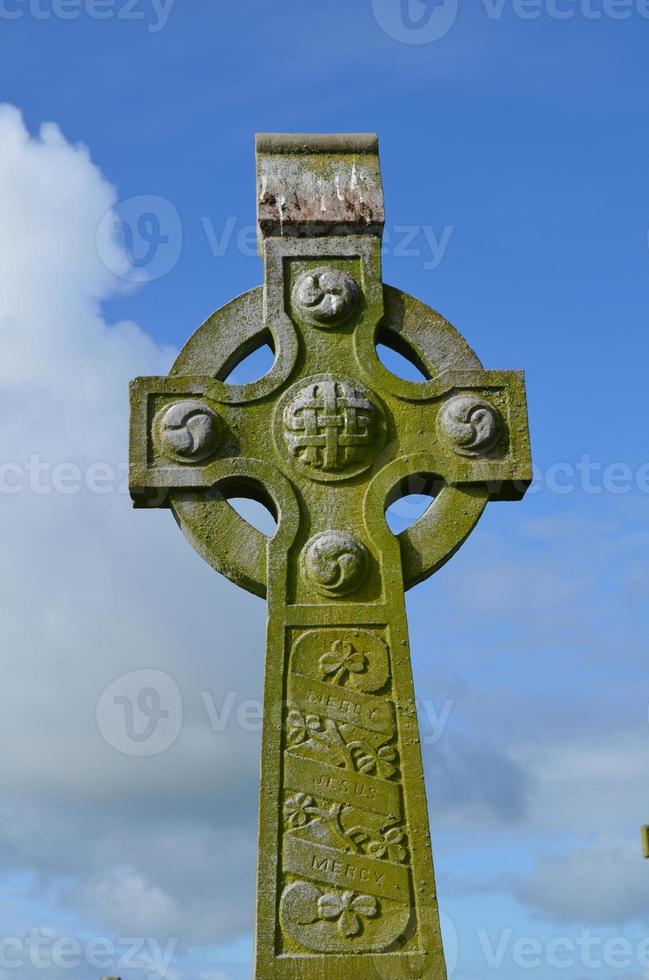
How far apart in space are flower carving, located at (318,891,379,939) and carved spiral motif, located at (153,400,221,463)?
8.30ft

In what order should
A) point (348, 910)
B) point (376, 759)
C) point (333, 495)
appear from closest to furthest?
point (348, 910) → point (376, 759) → point (333, 495)

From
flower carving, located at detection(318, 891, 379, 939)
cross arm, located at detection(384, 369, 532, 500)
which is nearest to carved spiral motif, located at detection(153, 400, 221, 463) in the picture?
cross arm, located at detection(384, 369, 532, 500)

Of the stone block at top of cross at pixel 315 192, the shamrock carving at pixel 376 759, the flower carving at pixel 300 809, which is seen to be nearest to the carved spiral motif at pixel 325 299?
the stone block at top of cross at pixel 315 192

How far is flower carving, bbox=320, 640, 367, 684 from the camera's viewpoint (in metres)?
7.49

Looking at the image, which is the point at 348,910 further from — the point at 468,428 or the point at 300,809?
the point at 468,428

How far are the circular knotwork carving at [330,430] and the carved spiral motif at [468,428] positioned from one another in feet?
1.28

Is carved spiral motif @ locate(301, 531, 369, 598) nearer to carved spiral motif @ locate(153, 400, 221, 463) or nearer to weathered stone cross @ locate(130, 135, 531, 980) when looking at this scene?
weathered stone cross @ locate(130, 135, 531, 980)

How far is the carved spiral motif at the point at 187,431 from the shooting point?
7.86m

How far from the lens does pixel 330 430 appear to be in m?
7.89

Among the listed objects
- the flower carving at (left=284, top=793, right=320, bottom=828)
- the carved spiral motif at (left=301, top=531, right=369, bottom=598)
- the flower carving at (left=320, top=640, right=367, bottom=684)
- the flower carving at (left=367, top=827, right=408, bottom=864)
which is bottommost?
the flower carving at (left=367, top=827, right=408, bottom=864)

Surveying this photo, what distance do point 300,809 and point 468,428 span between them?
7.81 feet

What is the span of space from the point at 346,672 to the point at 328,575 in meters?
0.54

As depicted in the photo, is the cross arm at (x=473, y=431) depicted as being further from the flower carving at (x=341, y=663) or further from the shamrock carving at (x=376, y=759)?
the shamrock carving at (x=376, y=759)

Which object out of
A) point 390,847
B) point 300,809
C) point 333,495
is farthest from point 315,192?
point 390,847
